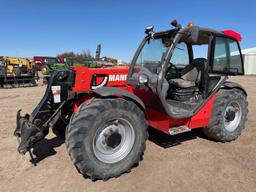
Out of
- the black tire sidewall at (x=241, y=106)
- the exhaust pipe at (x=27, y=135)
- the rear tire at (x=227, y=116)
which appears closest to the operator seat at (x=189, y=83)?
the rear tire at (x=227, y=116)

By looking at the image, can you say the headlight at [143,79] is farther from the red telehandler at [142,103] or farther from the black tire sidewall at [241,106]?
the black tire sidewall at [241,106]

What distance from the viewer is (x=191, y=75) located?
448cm

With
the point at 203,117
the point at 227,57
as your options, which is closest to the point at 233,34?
the point at 227,57

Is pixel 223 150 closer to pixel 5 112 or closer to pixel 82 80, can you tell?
pixel 82 80

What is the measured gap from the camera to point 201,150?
4.07 m

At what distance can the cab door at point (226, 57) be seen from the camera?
4.09m

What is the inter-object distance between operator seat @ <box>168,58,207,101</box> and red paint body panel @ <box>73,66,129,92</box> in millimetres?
1070

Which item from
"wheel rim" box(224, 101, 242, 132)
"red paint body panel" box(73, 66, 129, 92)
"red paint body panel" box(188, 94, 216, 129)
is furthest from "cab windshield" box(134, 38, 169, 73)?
"wheel rim" box(224, 101, 242, 132)

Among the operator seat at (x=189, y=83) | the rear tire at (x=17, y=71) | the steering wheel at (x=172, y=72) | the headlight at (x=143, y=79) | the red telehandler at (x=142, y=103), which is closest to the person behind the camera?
the red telehandler at (x=142, y=103)

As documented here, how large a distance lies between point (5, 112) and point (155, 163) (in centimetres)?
559

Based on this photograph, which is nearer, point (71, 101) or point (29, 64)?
point (71, 101)

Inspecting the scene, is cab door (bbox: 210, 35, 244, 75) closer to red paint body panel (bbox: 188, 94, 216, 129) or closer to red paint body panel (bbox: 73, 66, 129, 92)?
red paint body panel (bbox: 188, 94, 216, 129)

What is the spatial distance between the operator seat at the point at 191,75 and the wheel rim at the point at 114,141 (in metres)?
1.61

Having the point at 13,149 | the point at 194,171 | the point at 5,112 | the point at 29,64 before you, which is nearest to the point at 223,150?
the point at 194,171
